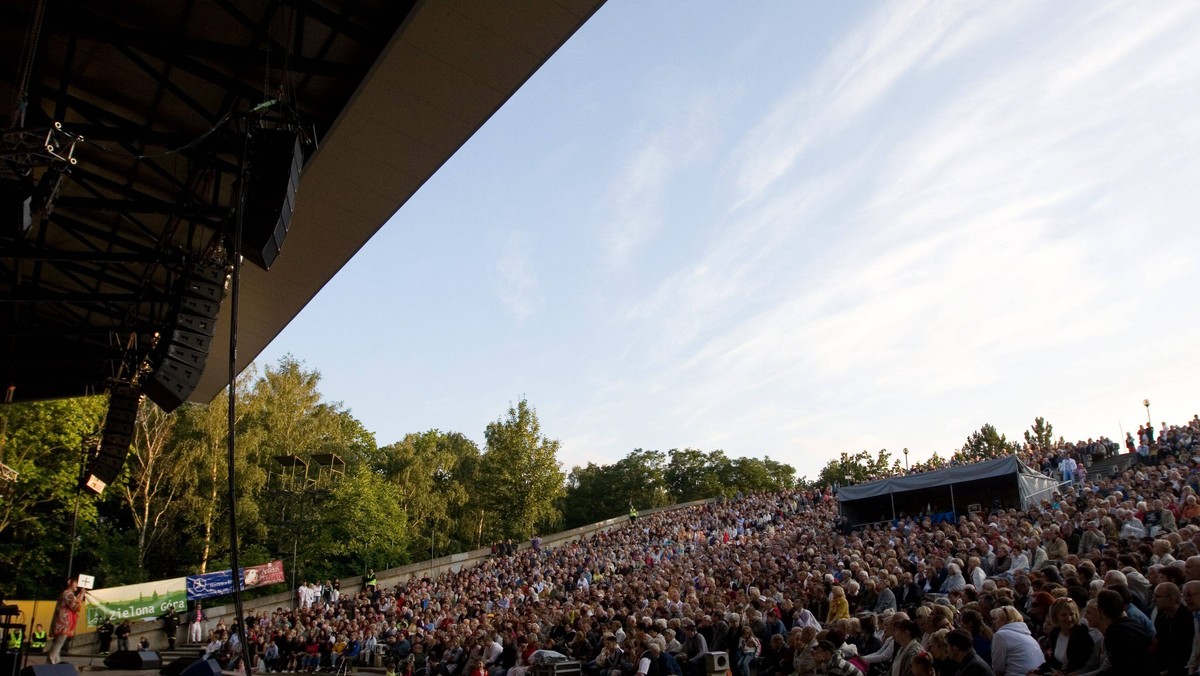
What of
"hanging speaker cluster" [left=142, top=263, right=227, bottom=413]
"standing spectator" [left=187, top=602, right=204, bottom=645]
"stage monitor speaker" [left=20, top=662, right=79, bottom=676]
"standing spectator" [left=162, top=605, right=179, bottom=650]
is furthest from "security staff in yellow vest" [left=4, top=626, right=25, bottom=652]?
"standing spectator" [left=187, top=602, right=204, bottom=645]

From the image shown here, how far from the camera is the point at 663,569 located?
59.4ft

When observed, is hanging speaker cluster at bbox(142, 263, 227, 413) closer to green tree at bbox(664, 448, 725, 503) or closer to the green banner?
the green banner

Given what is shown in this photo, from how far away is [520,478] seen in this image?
37.4m

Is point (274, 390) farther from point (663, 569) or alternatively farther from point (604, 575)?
point (663, 569)

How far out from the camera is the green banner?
18289mm

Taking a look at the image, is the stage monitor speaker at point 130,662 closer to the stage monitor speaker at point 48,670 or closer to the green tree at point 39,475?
the stage monitor speaker at point 48,670

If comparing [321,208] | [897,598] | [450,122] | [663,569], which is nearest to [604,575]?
[663,569]

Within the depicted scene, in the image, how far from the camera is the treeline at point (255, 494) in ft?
77.5

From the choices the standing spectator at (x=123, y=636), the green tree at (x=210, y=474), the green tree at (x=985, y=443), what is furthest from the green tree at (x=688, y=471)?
the standing spectator at (x=123, y=636)

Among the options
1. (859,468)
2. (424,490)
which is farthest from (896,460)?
(424,490)

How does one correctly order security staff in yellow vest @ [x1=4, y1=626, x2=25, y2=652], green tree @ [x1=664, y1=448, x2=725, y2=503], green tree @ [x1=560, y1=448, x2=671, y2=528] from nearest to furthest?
security staff in yellow vest @ [x1=4, y1=626, x2=25, y2=652]
green tree @ [x1=560, y1=448, x2=671, y2=528]
green tree @ [x1=664, y1=448, x2=725, y2=503]

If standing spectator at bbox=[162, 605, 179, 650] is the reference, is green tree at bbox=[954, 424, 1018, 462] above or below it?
above

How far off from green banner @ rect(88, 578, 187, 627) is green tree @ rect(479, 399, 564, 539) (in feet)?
59.5

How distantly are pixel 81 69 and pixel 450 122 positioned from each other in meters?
4.22
